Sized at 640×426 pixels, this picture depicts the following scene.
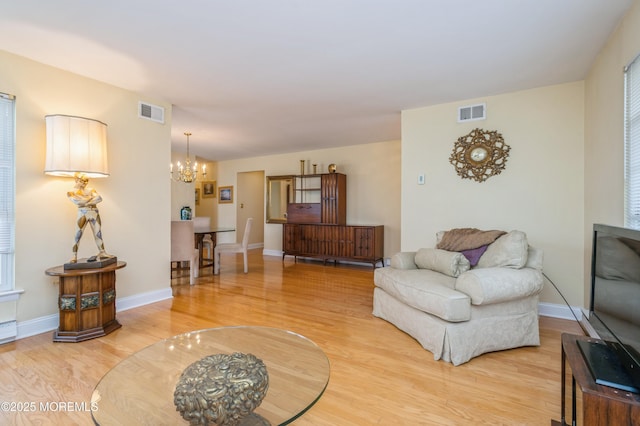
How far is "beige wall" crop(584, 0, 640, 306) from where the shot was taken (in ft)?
6.66

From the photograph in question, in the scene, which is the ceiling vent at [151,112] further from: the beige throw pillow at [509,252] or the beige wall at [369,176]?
the beige throw pillow at [509,252]

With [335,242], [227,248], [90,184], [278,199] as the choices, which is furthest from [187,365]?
[278,199]

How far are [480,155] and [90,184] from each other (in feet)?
13.6

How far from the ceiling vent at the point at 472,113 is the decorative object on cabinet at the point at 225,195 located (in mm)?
5982

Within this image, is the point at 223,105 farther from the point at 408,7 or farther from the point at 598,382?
the point at 598,382

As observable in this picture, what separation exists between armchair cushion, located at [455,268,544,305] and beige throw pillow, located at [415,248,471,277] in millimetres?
383

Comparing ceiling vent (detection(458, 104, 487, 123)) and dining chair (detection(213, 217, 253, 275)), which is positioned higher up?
ceiling vent (detection(458, 104, 487, 123))

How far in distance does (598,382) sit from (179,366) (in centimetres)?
174

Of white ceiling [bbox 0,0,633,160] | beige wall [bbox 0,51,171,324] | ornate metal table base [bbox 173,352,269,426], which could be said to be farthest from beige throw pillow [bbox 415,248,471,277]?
beige wall [bbox 0,51,171,324]

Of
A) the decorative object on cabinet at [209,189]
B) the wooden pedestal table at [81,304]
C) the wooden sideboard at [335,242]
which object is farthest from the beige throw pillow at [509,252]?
the decorative object on cabinet at [209,189]

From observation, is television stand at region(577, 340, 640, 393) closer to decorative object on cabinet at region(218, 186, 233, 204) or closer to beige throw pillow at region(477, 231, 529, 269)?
beige throw pillow at region(477, 231, 529, 269)

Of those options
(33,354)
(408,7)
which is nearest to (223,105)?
(408,7)

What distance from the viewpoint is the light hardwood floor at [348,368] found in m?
1.59

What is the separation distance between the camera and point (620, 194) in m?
2.11
